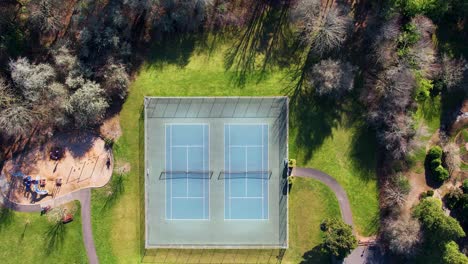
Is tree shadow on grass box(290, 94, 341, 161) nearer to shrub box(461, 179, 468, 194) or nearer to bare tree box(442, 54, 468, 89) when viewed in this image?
bare tree box(442, 54, 468, 89)

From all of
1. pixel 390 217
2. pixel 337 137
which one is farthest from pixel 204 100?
pixel 390 217

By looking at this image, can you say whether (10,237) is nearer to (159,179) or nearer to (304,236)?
(159,179)

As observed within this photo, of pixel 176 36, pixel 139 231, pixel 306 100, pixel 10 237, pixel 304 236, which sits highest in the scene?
pixel 176 36

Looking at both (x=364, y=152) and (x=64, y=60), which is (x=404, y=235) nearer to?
(x=364, y=152)

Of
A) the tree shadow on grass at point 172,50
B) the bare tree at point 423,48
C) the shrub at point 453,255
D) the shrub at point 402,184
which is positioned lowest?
the shrub at point 453,255

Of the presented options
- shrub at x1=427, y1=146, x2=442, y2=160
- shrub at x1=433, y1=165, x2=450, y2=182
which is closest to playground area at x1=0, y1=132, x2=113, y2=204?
shrub at x1=427, y1=146, x2=442, y2=160

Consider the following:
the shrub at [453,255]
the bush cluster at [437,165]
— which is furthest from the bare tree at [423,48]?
the shrub at [453,255]

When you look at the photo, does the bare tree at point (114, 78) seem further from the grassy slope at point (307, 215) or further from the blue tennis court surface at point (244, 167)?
the grassy slope at point (307, 215)

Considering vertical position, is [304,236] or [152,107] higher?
[152,107]
